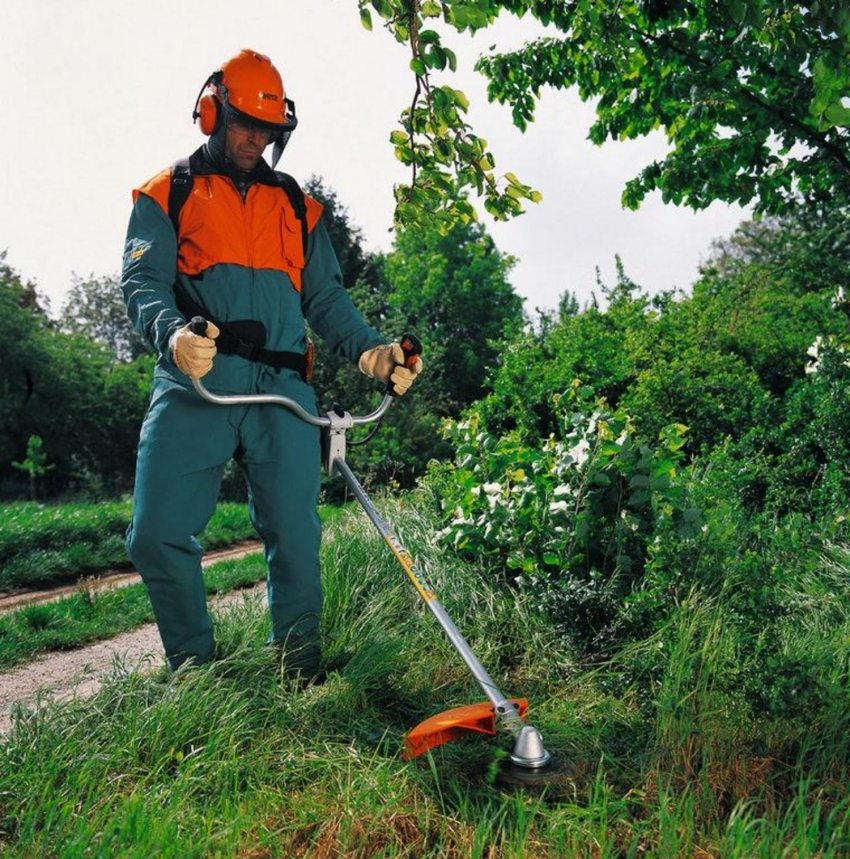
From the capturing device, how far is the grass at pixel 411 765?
2504 millimetres

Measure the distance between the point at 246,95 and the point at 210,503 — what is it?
4.98 ft

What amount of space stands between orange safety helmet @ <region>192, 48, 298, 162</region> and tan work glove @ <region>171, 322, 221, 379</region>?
0.91 metres

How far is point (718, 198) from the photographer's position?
7629 mm

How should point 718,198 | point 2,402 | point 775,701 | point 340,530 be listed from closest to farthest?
point 775,701, point 340,530, point 718,198, point 2,402

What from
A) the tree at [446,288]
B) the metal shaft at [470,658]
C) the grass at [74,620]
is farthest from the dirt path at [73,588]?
the tree at [446,288]

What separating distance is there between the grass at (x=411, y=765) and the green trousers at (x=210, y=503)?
202 mm

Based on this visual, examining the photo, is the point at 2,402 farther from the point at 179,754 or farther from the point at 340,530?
the point at 179,754

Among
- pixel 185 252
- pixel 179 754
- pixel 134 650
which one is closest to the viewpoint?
pixel 179 754

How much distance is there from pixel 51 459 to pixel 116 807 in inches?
661

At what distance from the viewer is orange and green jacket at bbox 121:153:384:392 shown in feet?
11.7

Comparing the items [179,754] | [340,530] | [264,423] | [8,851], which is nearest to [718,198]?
[340,530]

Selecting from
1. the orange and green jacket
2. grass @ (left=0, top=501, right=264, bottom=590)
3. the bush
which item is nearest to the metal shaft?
the orange and green jacket

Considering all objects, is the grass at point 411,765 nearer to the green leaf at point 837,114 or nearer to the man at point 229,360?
the man at point 229,360

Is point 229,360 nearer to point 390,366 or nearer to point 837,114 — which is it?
point 390,366
